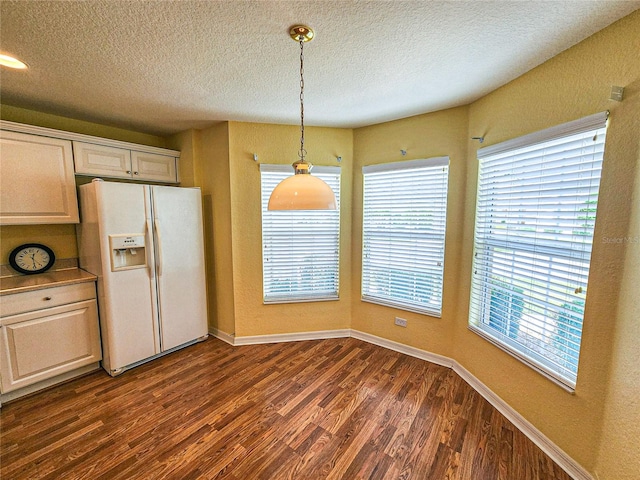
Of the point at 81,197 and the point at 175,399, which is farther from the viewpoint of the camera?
the point at 81,197

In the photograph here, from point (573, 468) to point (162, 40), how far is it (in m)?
3.41

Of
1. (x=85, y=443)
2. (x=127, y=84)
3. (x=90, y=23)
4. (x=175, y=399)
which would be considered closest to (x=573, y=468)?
(x=175, y=399)

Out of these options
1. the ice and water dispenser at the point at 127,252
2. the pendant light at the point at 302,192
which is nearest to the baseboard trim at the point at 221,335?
the ice and water dispenser at the point at 127,252

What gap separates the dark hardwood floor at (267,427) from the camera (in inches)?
60.5

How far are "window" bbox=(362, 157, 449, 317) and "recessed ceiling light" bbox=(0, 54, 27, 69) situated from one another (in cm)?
268

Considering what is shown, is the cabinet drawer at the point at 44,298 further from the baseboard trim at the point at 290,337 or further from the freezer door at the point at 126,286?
the baseboard trim at the point at 290,337

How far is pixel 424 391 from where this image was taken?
2.21 metres

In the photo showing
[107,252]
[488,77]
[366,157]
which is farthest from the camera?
[366,157]

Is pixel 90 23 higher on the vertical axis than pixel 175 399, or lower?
higher

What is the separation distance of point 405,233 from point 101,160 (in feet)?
10.3

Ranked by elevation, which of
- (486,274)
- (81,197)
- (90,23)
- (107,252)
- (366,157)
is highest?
(90,23)

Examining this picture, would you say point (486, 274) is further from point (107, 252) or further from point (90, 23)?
point (107, 252)

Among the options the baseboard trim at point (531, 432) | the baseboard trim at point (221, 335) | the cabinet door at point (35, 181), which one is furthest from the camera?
the baseboard trim at point (221, 335)

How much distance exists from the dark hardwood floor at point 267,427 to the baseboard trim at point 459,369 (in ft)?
0.20
